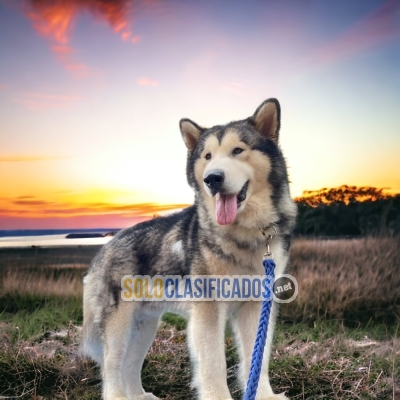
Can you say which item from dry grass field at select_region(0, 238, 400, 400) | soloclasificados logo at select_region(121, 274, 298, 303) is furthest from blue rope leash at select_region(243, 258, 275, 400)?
dry grass field at select_region(0, 238, 400, 400)

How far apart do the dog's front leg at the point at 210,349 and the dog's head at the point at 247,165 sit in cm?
42

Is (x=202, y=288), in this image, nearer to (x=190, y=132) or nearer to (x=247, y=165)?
(x=247, y=165)

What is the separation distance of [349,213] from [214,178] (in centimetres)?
212

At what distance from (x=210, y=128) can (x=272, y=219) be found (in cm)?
50

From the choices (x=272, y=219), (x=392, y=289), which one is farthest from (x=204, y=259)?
(x=392, y=289)

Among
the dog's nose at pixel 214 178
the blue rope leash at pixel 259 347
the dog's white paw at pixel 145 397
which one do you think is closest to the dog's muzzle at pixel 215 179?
the dog's nose at pixel 214 178

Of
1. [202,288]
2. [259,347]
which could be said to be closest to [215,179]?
[202,288]

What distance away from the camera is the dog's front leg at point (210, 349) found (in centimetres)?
247

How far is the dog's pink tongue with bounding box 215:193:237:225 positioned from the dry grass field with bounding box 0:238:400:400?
1.07 meters

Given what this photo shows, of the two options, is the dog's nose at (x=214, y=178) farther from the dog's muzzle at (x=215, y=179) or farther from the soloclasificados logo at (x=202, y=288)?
the soloclasificados logo at (x=202, y=288)

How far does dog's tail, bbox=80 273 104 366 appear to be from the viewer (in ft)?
9.87

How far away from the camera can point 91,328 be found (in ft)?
10.00

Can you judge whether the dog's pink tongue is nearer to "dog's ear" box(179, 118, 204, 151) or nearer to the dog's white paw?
"dog's ear" box(179, 118, 204, 151)

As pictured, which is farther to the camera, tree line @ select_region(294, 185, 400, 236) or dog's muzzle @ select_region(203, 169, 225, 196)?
tree line @ select_region(294, 185, 400, 236)
